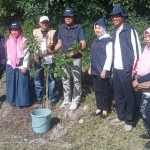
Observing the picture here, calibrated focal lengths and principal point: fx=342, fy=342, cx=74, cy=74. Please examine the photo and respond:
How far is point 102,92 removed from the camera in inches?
209

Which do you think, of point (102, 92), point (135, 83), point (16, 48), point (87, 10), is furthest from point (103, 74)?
point (87, 10)

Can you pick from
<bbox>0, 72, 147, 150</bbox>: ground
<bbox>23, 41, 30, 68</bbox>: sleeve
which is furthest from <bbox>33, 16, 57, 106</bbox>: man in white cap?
<bbox>0, 72, 147, 150</bbox>: ground

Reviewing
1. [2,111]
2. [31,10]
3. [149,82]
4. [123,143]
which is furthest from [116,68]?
[31,10]

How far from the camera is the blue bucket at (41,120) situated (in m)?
5.14

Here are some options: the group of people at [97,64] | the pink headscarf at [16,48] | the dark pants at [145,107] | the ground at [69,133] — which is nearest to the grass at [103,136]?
the ground at [69,133]

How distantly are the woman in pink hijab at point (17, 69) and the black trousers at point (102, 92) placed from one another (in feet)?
4.03

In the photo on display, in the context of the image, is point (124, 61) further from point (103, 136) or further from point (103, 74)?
point (103, 136)

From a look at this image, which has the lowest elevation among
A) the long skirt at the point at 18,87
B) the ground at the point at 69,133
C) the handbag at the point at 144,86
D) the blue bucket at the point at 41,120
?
the ground at the point at 69,133

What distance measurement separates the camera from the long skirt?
231 inches

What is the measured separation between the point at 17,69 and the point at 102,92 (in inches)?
61.0

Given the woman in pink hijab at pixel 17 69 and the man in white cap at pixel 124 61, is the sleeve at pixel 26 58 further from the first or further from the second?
the man in white cap at pixel 124 61

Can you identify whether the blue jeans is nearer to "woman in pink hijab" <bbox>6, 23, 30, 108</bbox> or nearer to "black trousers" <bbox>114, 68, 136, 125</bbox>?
"woman in pink hijab" <bbox>6, 23, 30, 108</bbox>

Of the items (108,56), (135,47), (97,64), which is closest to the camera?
(135,47)

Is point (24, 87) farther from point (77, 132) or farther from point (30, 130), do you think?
point (77, 132)
